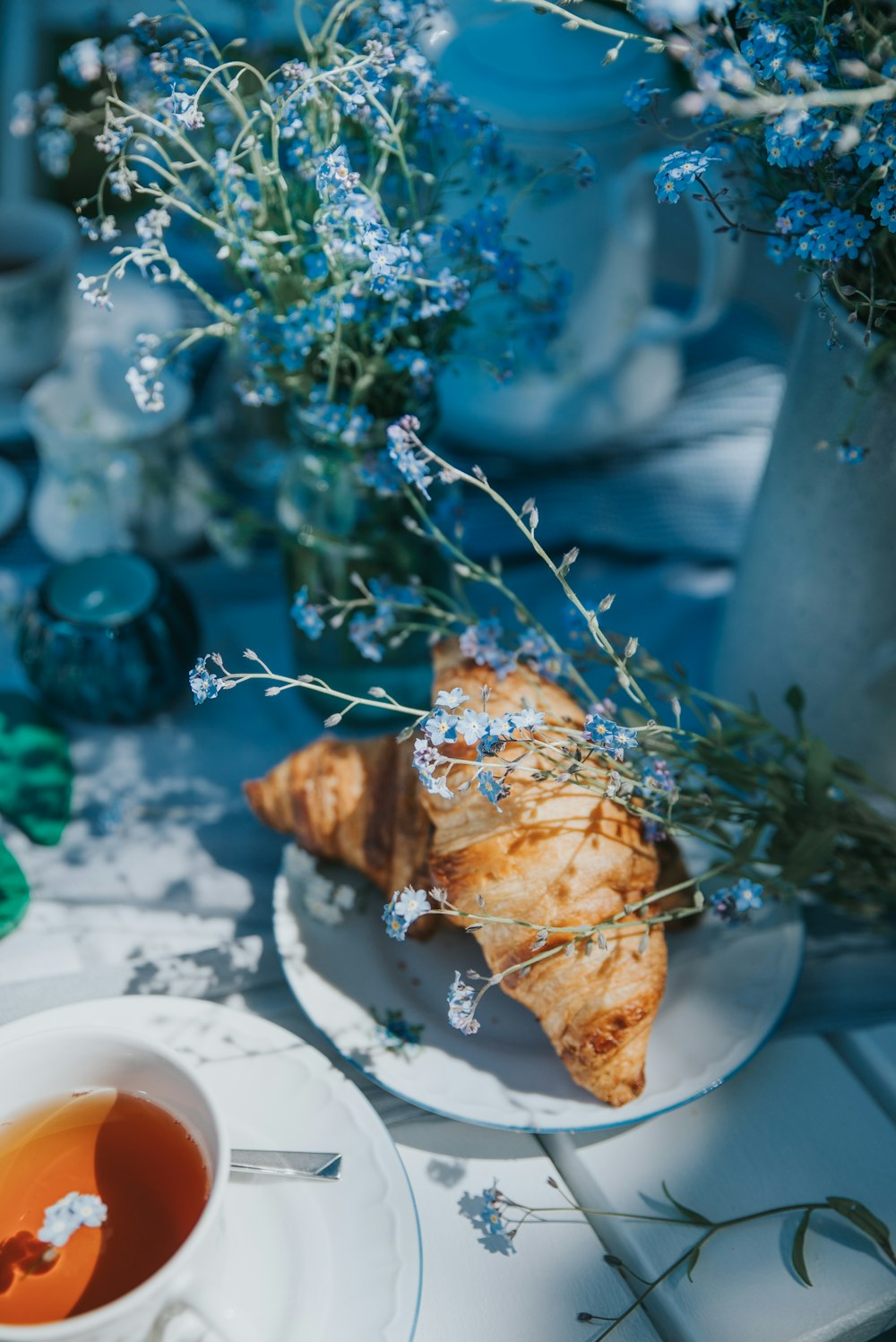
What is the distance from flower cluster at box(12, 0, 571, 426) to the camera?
614mm

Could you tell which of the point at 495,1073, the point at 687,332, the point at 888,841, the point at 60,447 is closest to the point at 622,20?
the point at 687,332

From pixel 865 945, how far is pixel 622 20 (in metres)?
0.83

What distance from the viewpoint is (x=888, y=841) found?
0.75 meters

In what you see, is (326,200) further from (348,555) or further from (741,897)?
(741,897)

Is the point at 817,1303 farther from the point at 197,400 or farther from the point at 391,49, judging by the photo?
the point at 197,400

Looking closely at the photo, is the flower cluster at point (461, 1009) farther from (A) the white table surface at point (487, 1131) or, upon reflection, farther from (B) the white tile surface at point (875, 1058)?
(B) the white tile surface at point (875, 1058)

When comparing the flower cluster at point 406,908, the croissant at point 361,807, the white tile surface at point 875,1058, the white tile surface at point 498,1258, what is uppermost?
the flower cluster at point 406,908

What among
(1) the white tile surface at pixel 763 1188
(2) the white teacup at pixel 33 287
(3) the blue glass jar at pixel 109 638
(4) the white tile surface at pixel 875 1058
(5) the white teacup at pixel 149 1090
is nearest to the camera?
(5) the white teacup at pixel 149 1090

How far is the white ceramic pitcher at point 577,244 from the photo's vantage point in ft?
2.94

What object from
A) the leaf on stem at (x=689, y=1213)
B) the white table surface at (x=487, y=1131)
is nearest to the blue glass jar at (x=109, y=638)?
the white table surface at (x=487, y=1131)

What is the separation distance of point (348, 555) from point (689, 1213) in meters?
0.46

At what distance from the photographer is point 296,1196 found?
0.60 meters

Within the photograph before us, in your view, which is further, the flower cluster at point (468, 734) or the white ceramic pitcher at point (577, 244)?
the white ceramic pitcher at point (577, 244)

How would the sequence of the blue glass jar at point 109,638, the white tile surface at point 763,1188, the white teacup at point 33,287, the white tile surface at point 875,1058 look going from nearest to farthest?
the white tile surface at point 763,1188, the white tile surface at point 875,1058, the blue glass jar at point 109,638, the white teacup at point 33,287
